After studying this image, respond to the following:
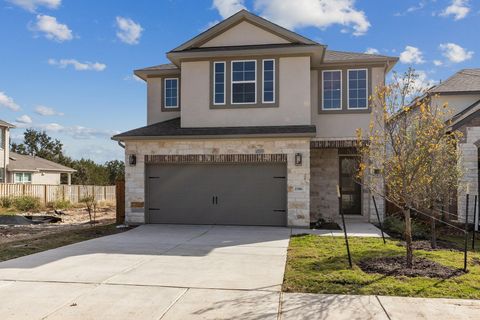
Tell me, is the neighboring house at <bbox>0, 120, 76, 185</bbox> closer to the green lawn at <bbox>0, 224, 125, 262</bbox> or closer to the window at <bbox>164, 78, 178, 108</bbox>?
the window at <bbox>164, 78, 178, 108</bbox>

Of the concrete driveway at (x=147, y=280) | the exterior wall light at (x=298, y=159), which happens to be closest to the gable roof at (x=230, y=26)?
the exterior wall light at (x=298, y=159)

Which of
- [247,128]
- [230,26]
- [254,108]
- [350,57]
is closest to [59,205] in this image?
[247,128]

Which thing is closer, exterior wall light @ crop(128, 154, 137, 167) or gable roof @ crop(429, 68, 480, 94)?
exterior wall light @ crop(128, 154, 137, 167)

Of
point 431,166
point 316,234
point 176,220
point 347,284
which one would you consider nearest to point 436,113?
point 431,166

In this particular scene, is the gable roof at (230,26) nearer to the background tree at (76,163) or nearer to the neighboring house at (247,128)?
the neighboring house at (247,128)

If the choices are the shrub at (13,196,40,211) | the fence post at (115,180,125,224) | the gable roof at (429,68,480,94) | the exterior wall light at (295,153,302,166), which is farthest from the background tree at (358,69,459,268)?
the shrub at (13,196,40,211)

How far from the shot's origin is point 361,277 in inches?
265

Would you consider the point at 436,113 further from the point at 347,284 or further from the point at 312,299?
the point at 312,299

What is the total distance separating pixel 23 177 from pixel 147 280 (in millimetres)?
30699

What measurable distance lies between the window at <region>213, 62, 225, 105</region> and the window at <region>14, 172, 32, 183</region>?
24076 millimetres

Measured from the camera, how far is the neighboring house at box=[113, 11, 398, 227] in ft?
45.0

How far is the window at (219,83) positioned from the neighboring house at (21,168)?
21678 millimetres

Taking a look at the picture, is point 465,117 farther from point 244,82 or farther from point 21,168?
point 21,168

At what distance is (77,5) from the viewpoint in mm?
13297
